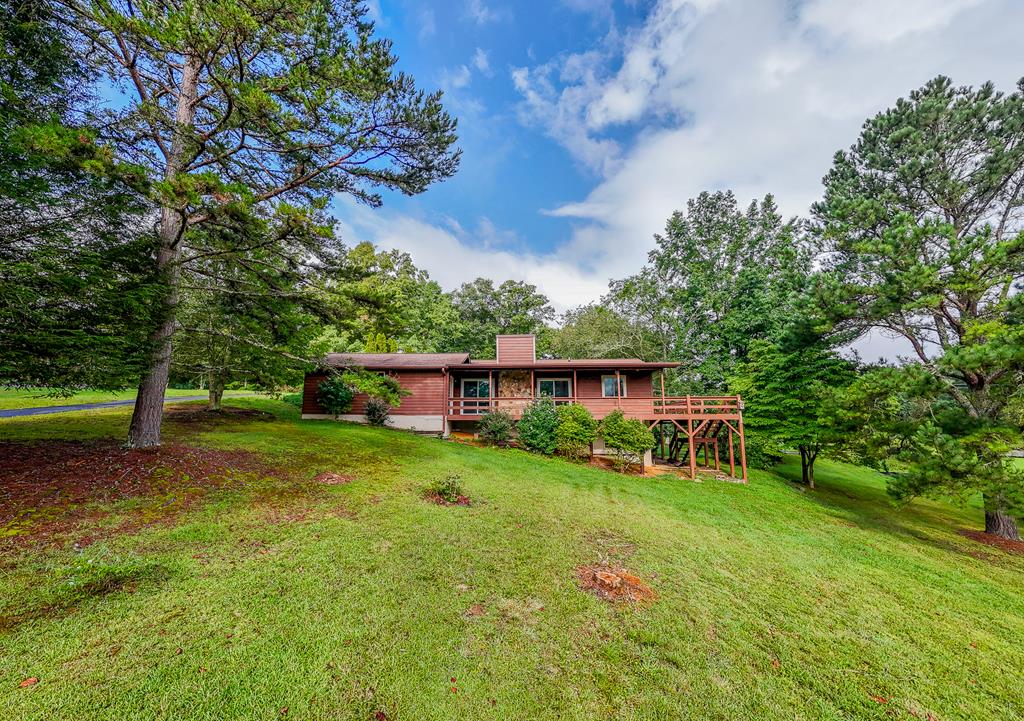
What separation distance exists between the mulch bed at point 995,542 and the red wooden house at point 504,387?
634 centimetres

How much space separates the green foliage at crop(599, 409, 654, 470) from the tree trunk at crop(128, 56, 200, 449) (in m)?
12.7

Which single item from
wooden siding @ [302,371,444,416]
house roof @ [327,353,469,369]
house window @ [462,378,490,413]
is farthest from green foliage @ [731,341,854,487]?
wooden siding @ [302,371,444,416]

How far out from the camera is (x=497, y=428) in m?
14.6

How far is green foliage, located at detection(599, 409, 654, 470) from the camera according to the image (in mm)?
13023

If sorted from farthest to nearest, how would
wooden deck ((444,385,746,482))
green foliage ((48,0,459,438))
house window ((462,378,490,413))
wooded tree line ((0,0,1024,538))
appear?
house window ((462,378,490,413)) → wooden deck ((444,385,746,482)) → green foliage ((48,0,459,438)) → wooded tree line ((0,0,1024,538))

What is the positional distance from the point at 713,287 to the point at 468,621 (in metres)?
24.9

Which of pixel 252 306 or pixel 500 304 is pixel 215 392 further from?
pixel 500 304

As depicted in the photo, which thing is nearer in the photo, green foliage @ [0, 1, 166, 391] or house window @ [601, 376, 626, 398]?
green foliage @ [0, 1, 166, 391]

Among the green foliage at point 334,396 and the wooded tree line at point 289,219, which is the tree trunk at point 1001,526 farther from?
the green foliage at point 334,396

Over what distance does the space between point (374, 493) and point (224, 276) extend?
6188 millimetres

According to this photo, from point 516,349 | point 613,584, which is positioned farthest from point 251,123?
point 516,349

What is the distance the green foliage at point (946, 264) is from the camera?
7516 millimetres

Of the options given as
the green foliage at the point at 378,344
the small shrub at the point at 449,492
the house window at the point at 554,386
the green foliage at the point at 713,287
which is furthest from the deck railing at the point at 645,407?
the small shrub at the point at 449,492

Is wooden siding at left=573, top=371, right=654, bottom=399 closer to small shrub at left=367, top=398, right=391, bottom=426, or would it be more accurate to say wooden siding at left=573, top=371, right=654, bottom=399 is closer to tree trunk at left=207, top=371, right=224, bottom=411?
small shrub at left=367, top=398, right=391, bottom=426
